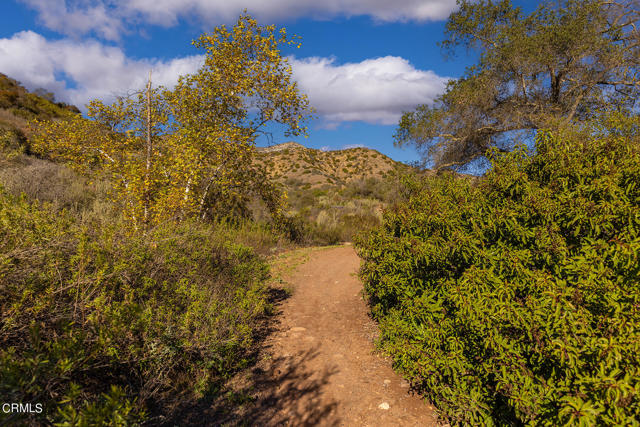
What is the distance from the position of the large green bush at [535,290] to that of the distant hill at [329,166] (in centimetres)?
2908

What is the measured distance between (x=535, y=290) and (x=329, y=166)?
44397 millimetres

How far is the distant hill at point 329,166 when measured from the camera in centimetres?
3622

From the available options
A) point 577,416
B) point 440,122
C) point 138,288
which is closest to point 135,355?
point 138,288

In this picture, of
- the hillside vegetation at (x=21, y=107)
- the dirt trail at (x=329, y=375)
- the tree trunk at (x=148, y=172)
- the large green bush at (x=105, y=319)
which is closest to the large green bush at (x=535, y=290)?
the dirt trail at (x=329, y=375)

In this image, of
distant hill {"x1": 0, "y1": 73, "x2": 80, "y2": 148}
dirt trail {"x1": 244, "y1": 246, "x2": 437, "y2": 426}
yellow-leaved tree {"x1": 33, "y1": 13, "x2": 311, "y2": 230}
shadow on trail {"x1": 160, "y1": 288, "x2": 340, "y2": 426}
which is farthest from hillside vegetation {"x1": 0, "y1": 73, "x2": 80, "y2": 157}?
shadow on trail {"x1": 160, "y1": 288, "x2": 340, "y2": 426}

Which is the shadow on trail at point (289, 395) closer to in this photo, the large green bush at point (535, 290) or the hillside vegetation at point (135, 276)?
the hillside vegetation at point (135, 276)

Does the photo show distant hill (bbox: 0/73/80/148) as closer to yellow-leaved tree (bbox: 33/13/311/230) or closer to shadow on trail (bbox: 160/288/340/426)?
yellow-leaved tree (bbox: 33/13/311/230)

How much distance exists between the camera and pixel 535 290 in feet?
7.89

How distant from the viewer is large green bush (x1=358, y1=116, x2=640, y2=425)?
1.98m

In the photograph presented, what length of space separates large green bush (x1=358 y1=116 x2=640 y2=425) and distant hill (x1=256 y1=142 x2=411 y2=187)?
95.4 ft

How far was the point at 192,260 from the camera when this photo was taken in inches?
182

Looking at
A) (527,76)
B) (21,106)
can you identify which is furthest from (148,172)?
(21,106)

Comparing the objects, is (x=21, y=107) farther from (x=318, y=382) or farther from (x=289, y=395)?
(x=318, y=382)

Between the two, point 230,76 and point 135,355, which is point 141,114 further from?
point 135,355
